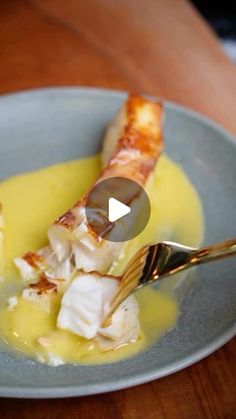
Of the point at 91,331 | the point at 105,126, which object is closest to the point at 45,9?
the point at 105,126

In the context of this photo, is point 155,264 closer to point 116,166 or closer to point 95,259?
point 95,259

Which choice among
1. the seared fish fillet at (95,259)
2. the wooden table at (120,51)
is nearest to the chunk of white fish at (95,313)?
the seared fish fillet at (95,259)

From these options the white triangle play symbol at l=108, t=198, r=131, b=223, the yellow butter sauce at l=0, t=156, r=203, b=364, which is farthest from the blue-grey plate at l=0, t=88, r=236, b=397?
the white triangle play symbol at l=108, t=198, r=131, b=223

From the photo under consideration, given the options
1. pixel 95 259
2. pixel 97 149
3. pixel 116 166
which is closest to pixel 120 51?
pixel 97 149

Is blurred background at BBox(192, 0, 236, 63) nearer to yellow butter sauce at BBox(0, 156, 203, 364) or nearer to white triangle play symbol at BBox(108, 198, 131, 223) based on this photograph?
yellow butter sauce at BBox(0, 156, 203, 364)

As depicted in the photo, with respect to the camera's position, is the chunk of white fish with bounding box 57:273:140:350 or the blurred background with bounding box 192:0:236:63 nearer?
the chunk of white fish with bounding box 57:273:140:350

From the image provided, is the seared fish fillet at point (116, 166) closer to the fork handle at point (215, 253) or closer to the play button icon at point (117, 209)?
the play button icon at point (117, 209)
